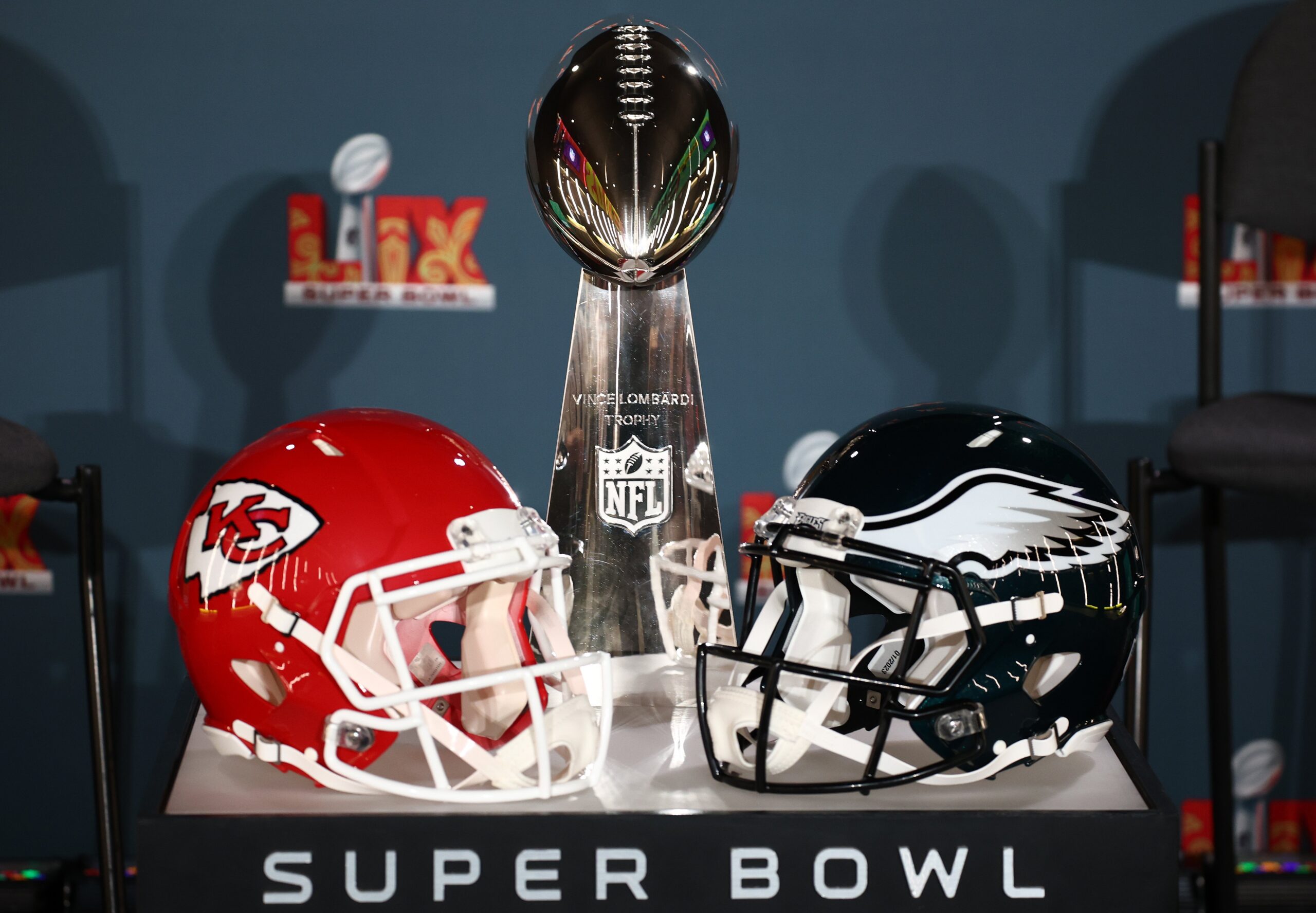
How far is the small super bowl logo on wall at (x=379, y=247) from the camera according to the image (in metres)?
1.51

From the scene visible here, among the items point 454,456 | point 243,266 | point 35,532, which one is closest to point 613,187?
point 454,456

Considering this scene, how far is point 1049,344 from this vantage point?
1.57 m

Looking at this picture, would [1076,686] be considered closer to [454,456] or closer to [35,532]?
[454,456]

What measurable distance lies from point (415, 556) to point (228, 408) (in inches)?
32.3

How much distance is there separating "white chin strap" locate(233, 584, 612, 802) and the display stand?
22 millimetres

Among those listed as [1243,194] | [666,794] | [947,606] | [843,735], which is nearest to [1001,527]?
[947,606]

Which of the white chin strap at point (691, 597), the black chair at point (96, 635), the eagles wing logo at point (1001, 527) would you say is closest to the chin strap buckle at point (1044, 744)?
the eagles wing logo at point (1001, 527)

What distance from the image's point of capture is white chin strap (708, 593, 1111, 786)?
32.4 inches

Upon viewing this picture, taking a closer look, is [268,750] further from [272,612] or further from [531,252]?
[531,252]

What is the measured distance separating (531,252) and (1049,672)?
0.90 meters

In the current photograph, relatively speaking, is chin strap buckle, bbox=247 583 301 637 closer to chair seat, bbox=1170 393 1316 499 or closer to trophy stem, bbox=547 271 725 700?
trophy stem, bbox=547 271 725 700

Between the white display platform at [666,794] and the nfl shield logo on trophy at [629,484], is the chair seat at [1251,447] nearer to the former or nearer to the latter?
the white display platform at [666,794]

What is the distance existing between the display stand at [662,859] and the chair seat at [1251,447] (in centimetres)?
47

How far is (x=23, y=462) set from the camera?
1.12 metres
